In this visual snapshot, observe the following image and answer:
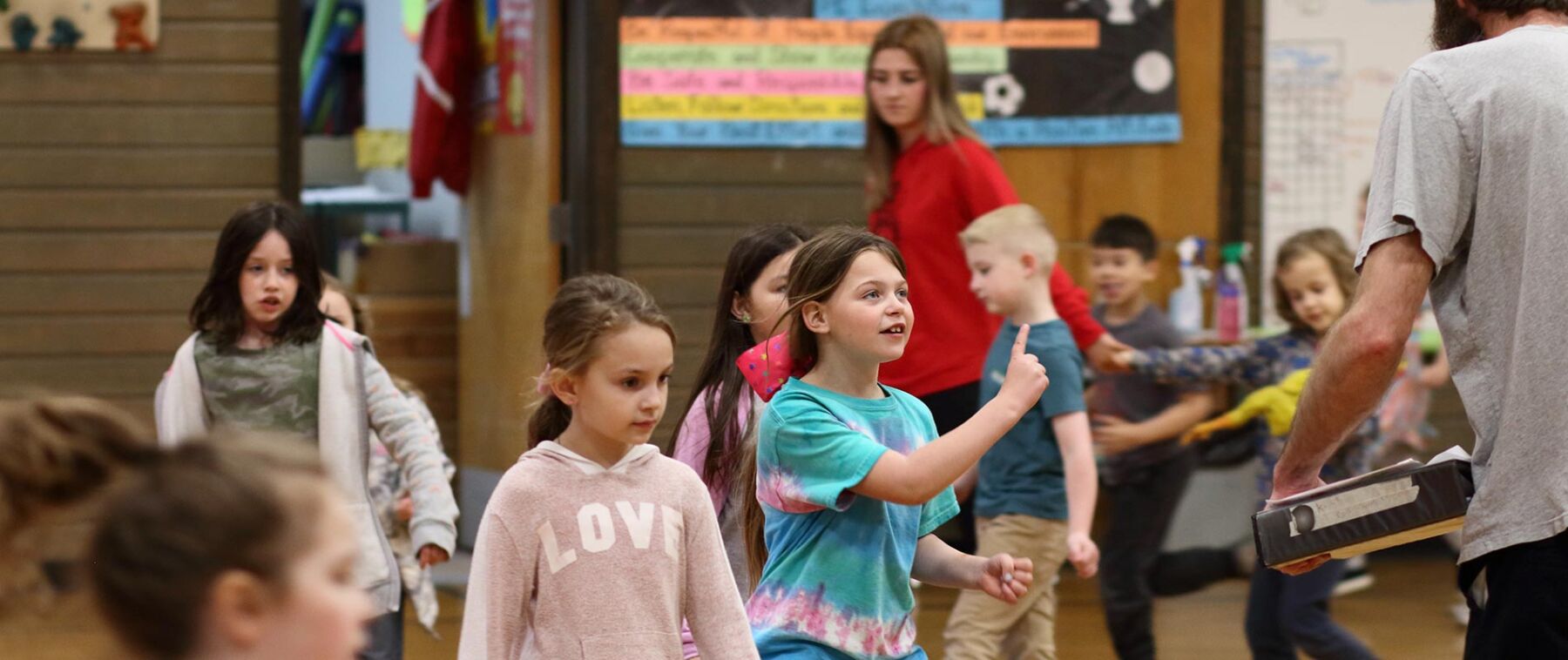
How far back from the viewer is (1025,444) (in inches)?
176

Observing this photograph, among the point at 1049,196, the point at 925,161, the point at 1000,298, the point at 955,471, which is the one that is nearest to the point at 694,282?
the point at 1049,196

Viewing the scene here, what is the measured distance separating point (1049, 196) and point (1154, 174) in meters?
0.44

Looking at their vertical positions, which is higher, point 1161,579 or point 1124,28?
point 1124,28

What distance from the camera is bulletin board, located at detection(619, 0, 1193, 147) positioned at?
693cm

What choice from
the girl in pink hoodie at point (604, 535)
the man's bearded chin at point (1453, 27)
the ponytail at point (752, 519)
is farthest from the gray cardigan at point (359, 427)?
the man's bearded chin at point (1453, 27)

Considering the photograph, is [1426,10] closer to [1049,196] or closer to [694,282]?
[1049,196]

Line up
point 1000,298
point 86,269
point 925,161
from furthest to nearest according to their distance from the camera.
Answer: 1. point 86,269
2. point 925,161
3. point 1000,298

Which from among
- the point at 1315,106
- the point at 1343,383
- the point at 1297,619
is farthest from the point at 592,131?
the point at 1343,383

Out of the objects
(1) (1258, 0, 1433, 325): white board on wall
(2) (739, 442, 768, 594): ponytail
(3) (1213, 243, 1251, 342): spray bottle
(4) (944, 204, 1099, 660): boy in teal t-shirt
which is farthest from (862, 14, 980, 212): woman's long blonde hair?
(1) (1258, 0, 1433, 325): white board on wall

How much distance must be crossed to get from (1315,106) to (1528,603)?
523cm

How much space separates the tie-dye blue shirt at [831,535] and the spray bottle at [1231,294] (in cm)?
445

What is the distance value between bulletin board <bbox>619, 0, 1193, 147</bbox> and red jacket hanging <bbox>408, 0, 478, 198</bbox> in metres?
1.30

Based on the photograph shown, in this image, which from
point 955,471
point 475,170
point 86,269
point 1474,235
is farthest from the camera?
point 475,170

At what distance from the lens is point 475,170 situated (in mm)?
8109
